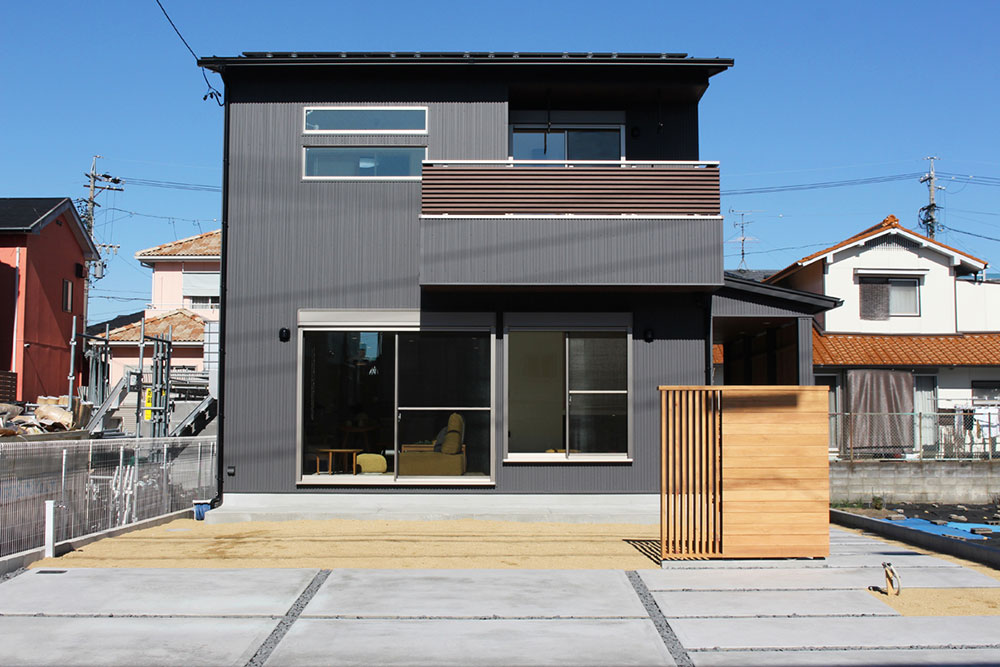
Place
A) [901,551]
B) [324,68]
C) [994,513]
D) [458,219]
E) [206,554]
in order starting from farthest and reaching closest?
1. [994,513]
2. [324,68]
3. [458,219]
4. [901,551]
5. [206,554]

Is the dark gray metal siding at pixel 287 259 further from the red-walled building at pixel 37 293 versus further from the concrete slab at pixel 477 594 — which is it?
the red-walled building at pixel 37 293

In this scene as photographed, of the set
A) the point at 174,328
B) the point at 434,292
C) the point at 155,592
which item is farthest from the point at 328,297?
the point at 174,328

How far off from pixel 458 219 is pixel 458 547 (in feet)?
15.1

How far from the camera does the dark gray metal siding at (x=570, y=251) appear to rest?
12.7 m

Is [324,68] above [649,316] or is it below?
above

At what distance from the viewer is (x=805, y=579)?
8.89 metres

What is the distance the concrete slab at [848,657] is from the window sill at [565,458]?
22.0ft

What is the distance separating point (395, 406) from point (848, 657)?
8.03 meters

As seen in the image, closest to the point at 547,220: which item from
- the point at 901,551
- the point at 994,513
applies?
the point at 901,551

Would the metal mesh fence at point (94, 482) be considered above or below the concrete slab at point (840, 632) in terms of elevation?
above

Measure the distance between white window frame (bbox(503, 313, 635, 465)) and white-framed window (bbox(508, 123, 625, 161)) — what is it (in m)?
2.76

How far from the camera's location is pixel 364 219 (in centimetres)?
1348

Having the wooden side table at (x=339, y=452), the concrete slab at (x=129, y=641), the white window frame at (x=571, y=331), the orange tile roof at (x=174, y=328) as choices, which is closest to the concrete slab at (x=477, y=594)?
the concrete slab at (x=129, y=641)

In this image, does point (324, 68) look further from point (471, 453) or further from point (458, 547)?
point (458, 547)
